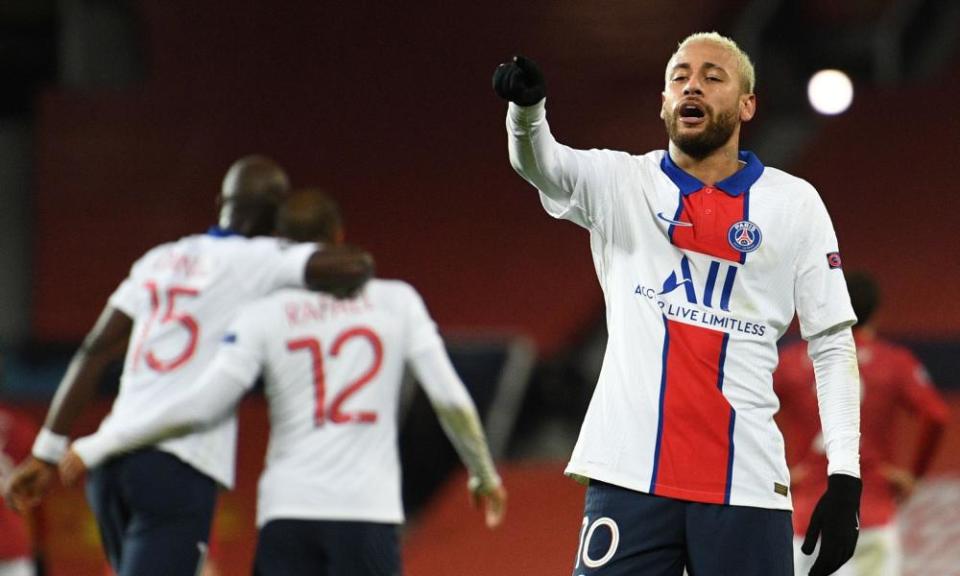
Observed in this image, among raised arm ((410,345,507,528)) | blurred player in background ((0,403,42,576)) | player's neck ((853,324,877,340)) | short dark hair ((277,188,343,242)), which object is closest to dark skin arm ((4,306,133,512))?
short dark hair ((277,188,343,242))

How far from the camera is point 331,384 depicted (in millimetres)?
4684

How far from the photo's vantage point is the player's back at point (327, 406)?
15.2 feet

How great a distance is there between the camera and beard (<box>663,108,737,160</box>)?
3264mm

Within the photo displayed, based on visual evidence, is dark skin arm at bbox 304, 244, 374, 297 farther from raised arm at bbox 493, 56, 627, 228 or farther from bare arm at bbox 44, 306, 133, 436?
raised arm at bbox 493, 56, 627, 228

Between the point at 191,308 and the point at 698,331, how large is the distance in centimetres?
216

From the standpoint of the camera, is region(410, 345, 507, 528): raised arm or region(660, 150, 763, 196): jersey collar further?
region(410, 345, 507, 528): raised arm

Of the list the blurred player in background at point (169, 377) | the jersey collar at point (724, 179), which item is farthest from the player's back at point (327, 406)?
the jersey collar at point (724, 179)

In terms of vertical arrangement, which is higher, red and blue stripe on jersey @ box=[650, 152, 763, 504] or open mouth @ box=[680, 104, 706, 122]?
open mouth @ box=[680, 104, 706, 122]

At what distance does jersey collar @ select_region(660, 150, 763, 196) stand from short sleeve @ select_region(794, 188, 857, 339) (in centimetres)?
14

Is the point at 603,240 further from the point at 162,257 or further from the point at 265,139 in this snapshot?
the point at 265,139

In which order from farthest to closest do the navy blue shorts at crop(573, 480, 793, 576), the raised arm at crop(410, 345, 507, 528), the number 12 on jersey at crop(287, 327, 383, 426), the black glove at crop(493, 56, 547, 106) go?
1. the raised arm at crop(410, 345, 507, 528)
2. the number 12 on jersey at crop(287, 327, 383, 426)
3. the navy blue shorts at crop(573, 480, 793, 576)
4. the black glove at crop(493, 56, 547, 106)

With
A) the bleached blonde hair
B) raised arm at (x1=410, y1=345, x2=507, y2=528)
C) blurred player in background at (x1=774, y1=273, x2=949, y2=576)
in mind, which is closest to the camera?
the bleached blonde hair

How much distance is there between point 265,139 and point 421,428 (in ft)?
12.0

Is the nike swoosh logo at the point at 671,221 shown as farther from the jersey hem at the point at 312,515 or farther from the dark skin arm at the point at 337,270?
the jersey hem at the point at 312,515
